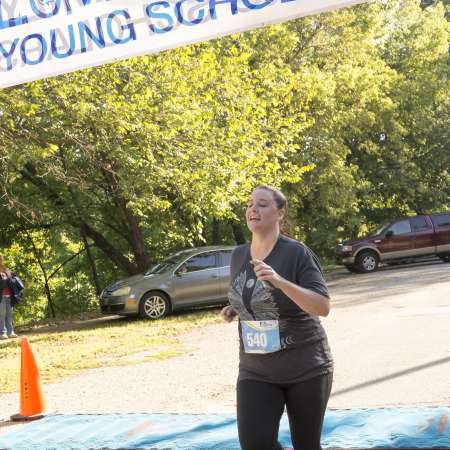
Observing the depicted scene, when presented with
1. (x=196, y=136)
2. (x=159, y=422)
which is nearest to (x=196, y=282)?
(x=196, y=136)

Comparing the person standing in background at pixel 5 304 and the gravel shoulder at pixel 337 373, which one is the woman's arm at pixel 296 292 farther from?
the person standing in background at pixel 5 304

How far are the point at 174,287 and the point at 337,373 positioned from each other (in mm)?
9429

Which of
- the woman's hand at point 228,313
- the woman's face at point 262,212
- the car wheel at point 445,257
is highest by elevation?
the woman's face at point 262,212

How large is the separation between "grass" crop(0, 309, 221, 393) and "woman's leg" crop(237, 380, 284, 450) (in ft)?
22.0

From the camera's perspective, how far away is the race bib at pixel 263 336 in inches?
162

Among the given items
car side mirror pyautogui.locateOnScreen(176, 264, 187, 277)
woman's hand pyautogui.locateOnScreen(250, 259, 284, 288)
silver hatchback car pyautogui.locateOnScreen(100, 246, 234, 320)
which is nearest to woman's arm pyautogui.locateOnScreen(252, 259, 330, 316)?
woman's hand pyautogui.locateOnScreen(250, 259, 284, 288)

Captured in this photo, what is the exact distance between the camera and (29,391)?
26.7 ft

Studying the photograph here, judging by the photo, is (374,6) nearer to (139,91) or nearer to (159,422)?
(139,91)

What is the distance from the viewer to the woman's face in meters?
4.31

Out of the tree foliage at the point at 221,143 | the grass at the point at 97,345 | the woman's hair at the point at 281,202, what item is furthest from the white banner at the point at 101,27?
the tree foliage at the point at 221,143

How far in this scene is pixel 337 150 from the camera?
28000 millimetres

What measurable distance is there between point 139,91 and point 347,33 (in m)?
15.9

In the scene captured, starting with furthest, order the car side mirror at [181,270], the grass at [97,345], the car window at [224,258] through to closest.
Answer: the car window at [224,258] < the car side mirror at [181,270] < the grass at [97,345]

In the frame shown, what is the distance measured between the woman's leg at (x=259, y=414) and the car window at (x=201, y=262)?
14.9 meters
